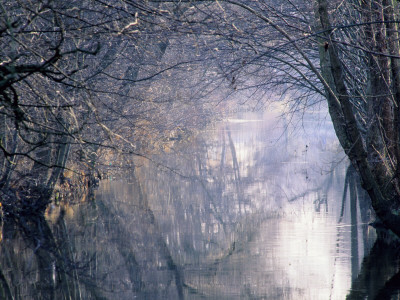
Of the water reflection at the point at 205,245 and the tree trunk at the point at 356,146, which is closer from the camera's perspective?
the water reflection at the point at 205,245

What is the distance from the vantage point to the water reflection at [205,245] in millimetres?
7098

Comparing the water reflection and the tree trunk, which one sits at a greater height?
the tree trunk

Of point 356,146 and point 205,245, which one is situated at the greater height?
point 356,146

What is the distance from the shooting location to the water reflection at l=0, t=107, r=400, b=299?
23.3ft

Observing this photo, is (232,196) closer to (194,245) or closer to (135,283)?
(194,245)

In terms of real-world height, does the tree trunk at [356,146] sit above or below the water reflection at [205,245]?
above

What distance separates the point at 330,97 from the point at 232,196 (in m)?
6.22

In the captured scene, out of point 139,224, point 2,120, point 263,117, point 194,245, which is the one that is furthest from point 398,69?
point 263,117

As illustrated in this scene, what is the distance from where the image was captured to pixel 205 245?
9.35 meters

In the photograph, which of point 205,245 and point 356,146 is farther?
point 205,245

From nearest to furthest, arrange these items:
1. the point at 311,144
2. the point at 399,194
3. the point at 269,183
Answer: the point at 399,194, the point at 269,183, the point at 311,144

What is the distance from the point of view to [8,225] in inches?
434

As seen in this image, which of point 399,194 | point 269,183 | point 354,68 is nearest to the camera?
point 399,194

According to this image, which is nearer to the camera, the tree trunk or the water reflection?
the water reflection
